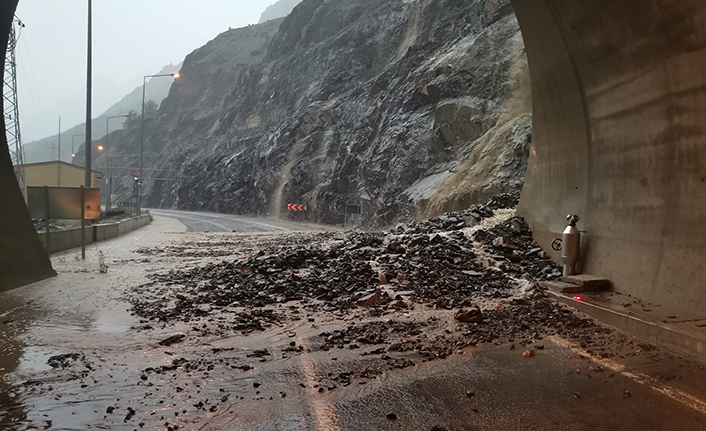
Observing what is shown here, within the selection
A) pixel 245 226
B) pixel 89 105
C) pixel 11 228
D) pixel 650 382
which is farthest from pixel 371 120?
pixel 650 382

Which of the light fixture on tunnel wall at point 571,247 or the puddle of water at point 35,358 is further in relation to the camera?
the light fixture on tunnel wall at point 571,247

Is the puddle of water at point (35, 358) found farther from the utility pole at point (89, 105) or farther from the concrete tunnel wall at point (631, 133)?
the utility pole at point (89, 105)

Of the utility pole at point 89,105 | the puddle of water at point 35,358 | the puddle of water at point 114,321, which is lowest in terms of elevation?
the puddle of water at point 114,321

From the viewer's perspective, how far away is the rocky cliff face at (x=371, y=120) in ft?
78.1

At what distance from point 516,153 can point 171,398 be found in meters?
17.8

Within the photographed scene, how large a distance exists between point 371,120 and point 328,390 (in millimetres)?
32579

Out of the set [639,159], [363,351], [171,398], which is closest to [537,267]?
[639,159]

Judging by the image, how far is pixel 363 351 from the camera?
17.8ft

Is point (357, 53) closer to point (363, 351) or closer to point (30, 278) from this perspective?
point (30, 278)

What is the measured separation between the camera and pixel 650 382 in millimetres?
4320

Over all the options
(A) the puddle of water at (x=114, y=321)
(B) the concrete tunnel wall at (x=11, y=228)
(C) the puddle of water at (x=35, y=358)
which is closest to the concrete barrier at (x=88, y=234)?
(B) the concrete tunnel wall at (x=11, y=228)

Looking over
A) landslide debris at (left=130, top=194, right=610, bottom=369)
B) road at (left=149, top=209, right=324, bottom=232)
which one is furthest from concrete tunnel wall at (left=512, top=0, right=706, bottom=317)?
road at (left=149, top=209, right=324, bottom=232)

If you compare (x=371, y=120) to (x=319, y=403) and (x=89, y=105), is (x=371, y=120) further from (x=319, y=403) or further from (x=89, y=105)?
(x=319, y=403)

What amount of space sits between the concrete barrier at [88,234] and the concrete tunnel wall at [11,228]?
3.74 meters
